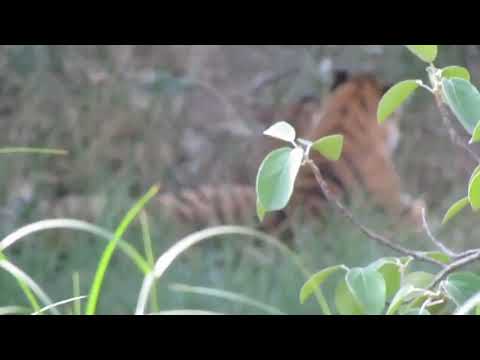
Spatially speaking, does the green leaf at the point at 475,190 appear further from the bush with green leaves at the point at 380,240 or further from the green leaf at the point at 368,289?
the green leaf at the point at 368,289

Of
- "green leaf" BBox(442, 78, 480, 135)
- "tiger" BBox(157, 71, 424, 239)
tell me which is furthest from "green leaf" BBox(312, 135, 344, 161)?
"tiger" BBox(157, 71, 424, 239)

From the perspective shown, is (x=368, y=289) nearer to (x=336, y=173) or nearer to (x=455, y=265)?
(x=455, y=265)

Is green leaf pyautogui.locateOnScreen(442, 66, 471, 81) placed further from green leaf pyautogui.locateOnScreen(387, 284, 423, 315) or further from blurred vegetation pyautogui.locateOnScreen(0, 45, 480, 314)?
blurred vegetation pyautogui.locateOnScreen(0, 45, 480, 314)

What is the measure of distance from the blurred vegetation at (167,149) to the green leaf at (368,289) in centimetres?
156

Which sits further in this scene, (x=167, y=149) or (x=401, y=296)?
(x=167, y=149)

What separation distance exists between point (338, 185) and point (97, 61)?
4.51 ft

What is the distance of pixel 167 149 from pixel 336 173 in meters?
0.78

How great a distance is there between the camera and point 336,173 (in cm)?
388

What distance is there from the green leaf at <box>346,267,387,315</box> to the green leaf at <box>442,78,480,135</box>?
19 centimetres

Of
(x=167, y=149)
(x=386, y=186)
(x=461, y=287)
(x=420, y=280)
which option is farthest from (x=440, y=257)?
(x=167, y=149)

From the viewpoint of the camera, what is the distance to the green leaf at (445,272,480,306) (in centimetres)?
102
